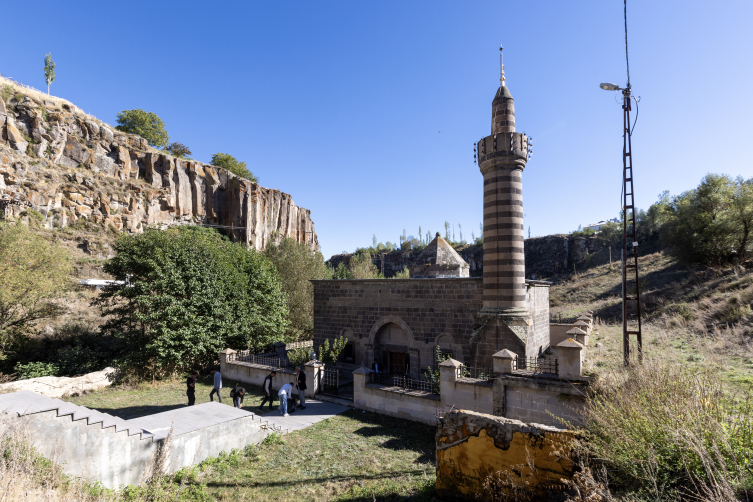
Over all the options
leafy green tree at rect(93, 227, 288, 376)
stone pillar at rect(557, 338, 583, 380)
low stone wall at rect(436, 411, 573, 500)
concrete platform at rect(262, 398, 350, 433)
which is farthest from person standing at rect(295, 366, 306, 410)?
stone pillar at rect(557, 338, 583, 380)

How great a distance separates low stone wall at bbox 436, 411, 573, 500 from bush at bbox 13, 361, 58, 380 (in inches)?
717

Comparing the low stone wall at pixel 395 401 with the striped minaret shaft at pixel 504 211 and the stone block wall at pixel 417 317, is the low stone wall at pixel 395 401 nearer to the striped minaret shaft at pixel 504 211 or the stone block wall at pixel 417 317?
the stone block wall at pixel 417 317

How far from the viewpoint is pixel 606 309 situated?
27.7m

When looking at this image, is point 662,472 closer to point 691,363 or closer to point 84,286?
point 691,363

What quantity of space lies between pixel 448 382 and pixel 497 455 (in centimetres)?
551

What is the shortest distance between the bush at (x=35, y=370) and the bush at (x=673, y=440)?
20.4 meters

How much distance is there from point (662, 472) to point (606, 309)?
1118 inches

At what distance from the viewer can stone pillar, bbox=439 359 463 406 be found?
34.6 feet

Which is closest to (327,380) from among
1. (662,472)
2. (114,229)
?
(662,472)

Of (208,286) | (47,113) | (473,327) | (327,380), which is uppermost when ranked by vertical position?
(47,113)

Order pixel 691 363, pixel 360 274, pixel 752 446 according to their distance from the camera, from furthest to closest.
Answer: pixel 360 274 < pixel 691 363 < pixel 752 446

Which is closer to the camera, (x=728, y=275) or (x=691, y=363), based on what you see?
(x=691, y=363)

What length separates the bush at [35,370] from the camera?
14.8 m

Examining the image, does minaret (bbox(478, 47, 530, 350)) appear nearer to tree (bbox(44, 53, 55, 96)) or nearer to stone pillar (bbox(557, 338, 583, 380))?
stone pillar (bbox(557, 338, 583, 380))
